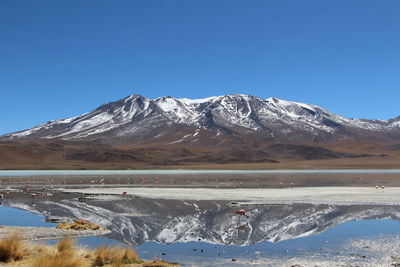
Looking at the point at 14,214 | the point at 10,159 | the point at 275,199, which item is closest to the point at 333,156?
the point at 10,159

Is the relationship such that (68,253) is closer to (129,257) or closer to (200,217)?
(129,257)

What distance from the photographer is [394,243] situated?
16.9 meters

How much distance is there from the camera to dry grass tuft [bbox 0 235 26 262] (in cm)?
1252

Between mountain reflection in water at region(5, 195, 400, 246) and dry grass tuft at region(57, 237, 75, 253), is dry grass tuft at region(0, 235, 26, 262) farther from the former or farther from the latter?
mountain reflection in water at region(5, 195, 400, 246)

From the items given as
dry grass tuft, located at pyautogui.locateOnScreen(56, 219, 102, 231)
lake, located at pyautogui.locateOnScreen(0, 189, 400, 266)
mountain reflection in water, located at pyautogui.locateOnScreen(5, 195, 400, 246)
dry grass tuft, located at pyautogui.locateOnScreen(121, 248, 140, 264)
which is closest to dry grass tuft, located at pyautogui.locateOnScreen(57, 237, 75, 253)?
dry grass tuft, located at pyautogui.locateOnScreen(121, 248, 140, 264)

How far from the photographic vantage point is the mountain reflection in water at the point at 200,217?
19.0 metres

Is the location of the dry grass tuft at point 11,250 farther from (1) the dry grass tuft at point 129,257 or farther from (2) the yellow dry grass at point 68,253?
(1) the dry grass tuft at point 129,257

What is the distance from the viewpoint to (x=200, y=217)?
24.3 m

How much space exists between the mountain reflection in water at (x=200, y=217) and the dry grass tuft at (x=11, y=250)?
5277mm

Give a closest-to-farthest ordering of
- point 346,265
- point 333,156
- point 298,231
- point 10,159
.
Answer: point 346,265, point 298,231, point 10,159, point 333,156

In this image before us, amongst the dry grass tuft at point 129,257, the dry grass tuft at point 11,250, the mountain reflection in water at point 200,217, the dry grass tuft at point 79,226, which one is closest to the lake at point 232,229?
the mountain reflection in water at point 200,217

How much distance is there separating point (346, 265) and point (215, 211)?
13.7m

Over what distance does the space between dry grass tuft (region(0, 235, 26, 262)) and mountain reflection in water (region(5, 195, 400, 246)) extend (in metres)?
5.28

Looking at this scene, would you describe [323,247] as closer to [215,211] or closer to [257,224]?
[257,224]
